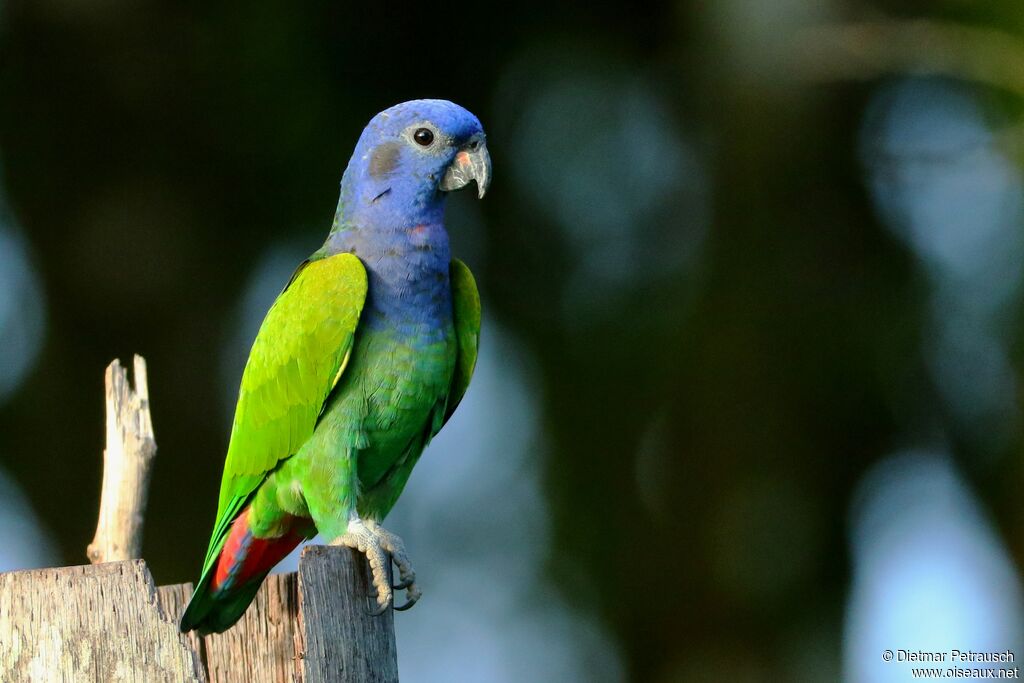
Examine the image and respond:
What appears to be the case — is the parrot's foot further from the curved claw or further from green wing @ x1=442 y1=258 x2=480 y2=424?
green wing @ x1=442 y1=258 x2=480 y2=424

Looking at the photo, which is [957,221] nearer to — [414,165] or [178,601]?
[414,165]

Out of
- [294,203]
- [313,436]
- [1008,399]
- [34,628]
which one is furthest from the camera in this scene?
[294,203]

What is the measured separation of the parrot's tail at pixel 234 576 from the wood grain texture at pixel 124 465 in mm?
523

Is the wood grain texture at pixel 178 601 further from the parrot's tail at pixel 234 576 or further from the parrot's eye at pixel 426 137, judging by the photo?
the parrot's eye at pixel 426 137

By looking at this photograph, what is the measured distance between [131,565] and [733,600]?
14.7 feet

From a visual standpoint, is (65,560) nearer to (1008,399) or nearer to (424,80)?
(424,80)

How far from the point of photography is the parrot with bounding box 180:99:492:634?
3912mm

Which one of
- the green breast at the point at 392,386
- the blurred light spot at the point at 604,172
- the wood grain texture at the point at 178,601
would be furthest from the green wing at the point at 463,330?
the blurred light spot at the point at 604,172

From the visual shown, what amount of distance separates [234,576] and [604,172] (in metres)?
4.39

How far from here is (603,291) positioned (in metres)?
7.32

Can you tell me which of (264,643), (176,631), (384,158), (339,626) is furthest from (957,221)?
(176,631)

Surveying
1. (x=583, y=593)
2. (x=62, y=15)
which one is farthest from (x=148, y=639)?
(x=62, y=15)

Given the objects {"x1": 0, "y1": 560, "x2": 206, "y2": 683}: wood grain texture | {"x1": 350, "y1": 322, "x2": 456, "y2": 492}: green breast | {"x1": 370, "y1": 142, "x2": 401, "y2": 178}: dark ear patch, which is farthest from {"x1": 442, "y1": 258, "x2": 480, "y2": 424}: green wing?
{"x1": 0, "y1": 560, "x2": 206, "y2": 683}: wood grain texture

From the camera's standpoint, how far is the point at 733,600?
21.6ft
